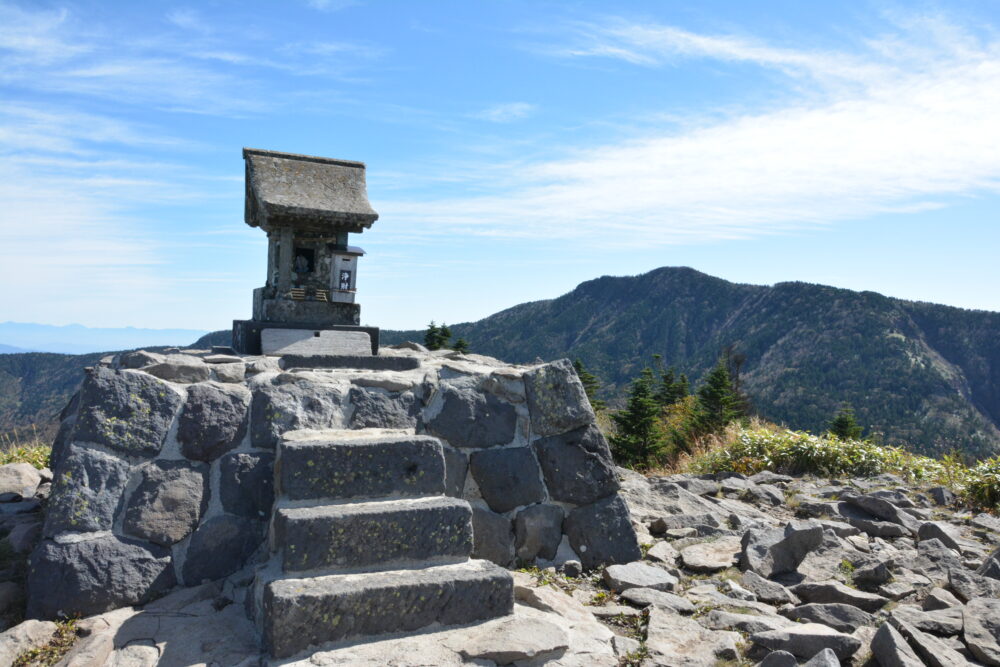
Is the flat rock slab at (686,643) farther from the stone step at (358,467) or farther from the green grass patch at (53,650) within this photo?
the green grass patch at (53,650)

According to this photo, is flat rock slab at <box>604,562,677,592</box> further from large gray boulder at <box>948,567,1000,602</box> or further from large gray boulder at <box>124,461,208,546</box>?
large gray boulder at <box>124,461,208,546</box>

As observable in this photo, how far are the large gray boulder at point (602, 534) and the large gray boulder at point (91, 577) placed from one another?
2479mm

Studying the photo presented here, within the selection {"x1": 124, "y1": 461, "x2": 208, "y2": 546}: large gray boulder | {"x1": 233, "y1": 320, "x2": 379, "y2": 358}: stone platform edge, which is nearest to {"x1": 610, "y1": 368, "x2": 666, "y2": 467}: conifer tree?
{"x1": 233, "y1": 320, "x2": 379, "y2": 358}: stone platform edge

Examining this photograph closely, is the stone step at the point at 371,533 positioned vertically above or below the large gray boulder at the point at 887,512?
above

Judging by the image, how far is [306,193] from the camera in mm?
6883

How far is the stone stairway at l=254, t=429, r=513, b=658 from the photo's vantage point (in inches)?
122

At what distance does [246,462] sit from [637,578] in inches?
96.8

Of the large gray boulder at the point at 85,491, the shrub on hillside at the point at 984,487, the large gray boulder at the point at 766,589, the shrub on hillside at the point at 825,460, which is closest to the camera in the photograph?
the large gray boulder at the point at 85,491

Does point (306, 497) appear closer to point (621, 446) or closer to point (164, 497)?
point (164, 497)

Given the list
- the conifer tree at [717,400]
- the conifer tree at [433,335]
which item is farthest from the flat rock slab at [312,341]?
the conifer tree at [433,335]

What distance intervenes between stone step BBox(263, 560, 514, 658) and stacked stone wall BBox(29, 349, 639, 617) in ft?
2.95

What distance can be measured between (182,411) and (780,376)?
82.8 meters

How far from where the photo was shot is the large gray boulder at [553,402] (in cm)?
471

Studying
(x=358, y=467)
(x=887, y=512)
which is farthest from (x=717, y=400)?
(x=358, y=467)
